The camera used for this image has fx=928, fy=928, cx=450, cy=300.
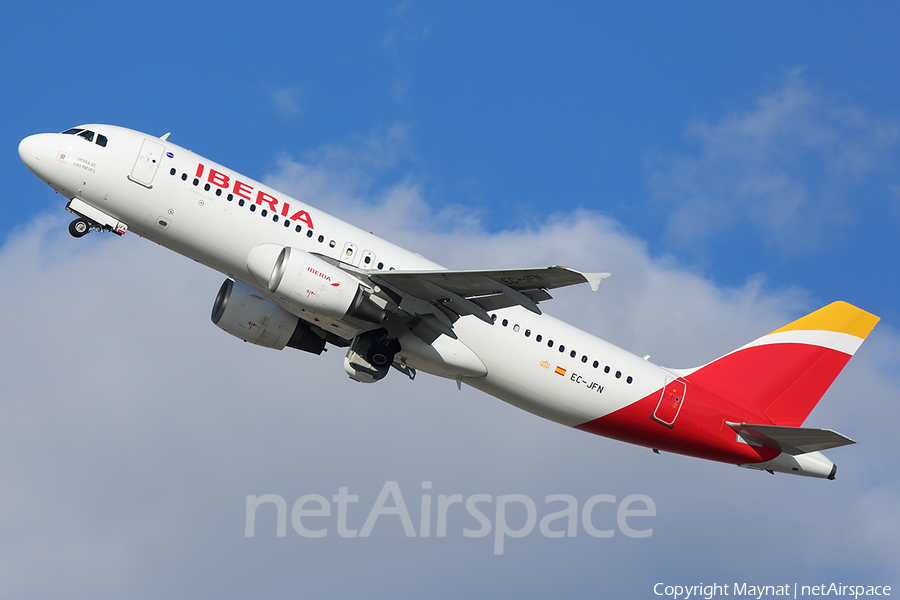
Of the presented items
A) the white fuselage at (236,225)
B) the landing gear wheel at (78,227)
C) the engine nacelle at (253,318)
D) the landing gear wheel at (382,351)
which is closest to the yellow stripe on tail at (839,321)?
the white fuselage at (236,225)

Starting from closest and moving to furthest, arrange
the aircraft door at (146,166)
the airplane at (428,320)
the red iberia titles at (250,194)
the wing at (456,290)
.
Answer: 1. the wing at (456,290)
2. the airplane at (428,320)
3. the aircraft door at (146,166)
4. the red iberia titles at (250,194)

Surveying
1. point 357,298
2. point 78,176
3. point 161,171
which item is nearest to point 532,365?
point 357,298

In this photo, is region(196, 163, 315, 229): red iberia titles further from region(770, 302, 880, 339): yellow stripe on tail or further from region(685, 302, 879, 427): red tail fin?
region(770, 302, 880, 339): yellow stripe on tail

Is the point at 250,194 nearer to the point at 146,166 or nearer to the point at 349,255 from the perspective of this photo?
the point at 146,166

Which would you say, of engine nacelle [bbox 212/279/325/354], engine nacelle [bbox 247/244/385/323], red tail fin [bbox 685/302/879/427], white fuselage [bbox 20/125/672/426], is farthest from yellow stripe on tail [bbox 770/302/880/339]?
engine nacelle [bbox 212/279/325/354]

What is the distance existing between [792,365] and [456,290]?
14164 millimetres

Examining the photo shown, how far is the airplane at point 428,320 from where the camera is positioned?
27.3 meters

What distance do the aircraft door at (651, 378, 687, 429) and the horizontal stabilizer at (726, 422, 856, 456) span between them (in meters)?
2.01

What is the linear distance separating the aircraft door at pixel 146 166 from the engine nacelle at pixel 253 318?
5.26 meters

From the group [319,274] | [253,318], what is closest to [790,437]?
[319,274]

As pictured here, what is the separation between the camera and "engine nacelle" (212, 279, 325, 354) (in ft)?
103

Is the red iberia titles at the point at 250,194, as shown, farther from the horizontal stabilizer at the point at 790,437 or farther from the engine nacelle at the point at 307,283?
the horizontal stabilizer at the point at 790,437

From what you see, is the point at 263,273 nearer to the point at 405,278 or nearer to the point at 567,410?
the point at 405,278

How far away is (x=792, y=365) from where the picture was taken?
33812 millimetres
